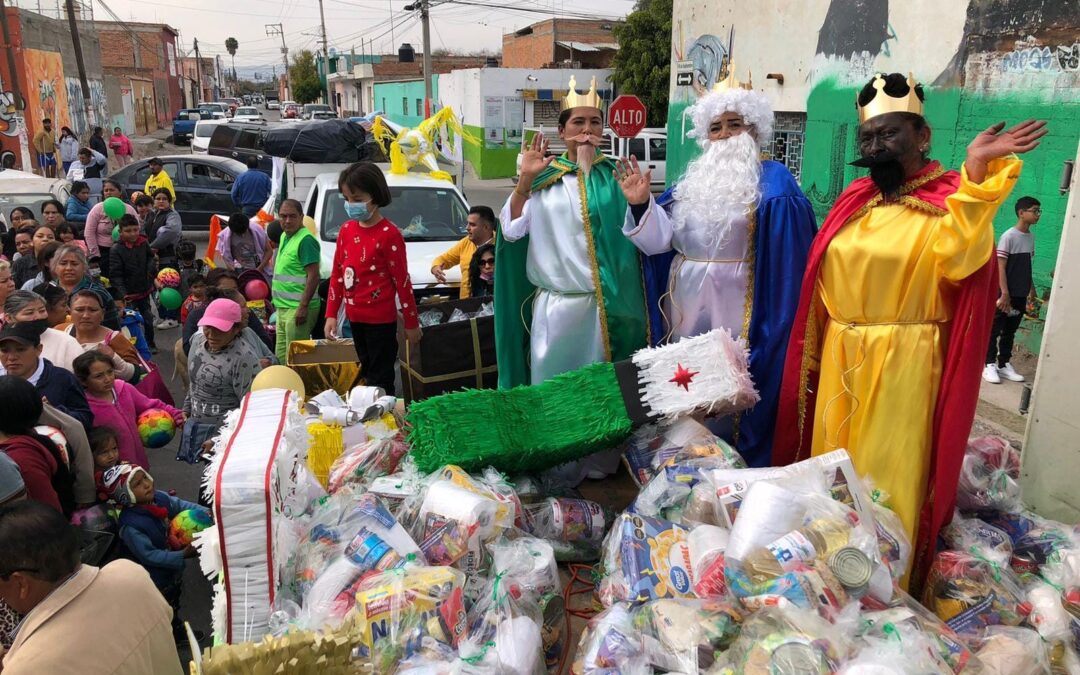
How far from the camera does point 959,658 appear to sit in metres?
2.51

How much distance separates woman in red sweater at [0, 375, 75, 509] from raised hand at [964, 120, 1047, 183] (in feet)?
12.2

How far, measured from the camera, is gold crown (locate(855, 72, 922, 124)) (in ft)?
10.6

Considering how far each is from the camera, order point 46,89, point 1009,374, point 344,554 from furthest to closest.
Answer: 1. point 46,89
2. point 1009,374
3. point 344,554

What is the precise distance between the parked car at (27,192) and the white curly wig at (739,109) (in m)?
8.74

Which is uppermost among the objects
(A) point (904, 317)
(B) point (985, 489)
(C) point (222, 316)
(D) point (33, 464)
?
(A) point (904, 317)

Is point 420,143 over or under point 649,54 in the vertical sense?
under

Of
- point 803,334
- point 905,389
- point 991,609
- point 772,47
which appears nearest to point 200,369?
point 803,334

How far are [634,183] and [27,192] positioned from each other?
10.3 meters

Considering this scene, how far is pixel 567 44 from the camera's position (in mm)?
34719

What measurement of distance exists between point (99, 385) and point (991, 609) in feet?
13.6

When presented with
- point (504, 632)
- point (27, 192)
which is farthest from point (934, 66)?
point (27, 192)

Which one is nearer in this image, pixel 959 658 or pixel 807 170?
pixel 959 658

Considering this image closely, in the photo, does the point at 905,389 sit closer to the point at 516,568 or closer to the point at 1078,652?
the point at 1078,652

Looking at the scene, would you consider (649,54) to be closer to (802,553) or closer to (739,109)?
(739,109)
